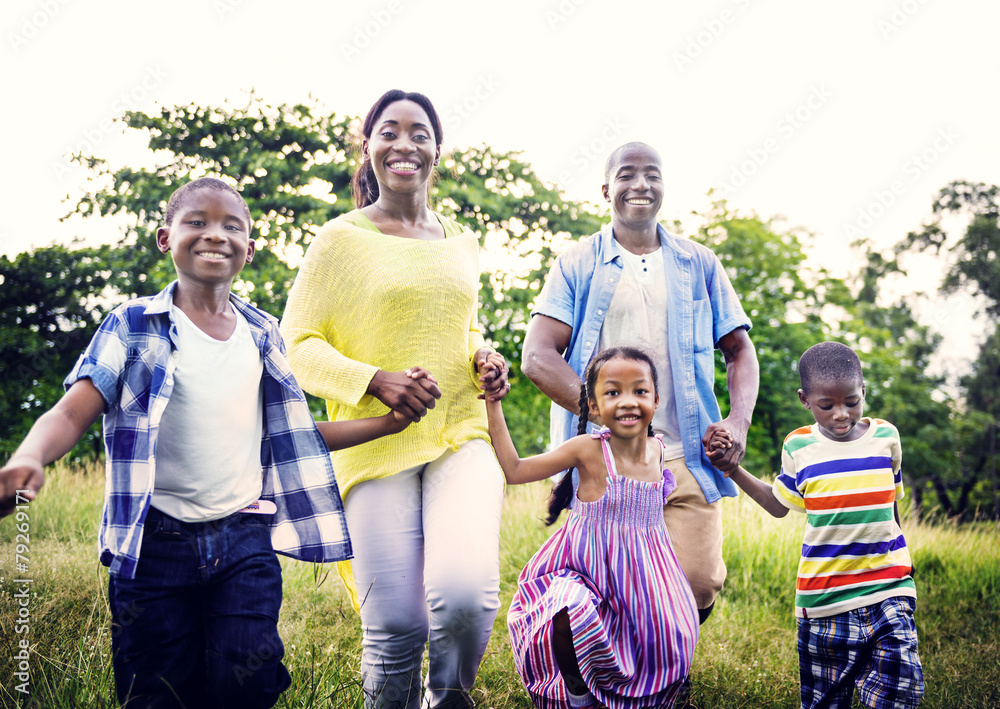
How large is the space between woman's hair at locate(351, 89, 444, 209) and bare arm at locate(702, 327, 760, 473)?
164 centimetres

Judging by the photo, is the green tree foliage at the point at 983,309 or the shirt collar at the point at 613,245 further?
the green tree foliage at the point at 983,309

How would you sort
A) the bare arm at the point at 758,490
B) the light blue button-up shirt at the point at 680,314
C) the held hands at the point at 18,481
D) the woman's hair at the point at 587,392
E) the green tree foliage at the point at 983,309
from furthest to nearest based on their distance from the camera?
the green tree foliage at the point at 983,309 → the light blue button-up shirt at the point at 680,314 → the bare arm at the point at 758,490 → the woman's hair at the point at 587,392 → the held hands at the point at 18,481

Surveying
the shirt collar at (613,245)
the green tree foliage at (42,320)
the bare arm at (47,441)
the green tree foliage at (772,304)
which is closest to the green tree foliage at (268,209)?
the green tree foliage at (42,320)

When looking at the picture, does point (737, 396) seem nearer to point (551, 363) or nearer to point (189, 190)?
point (551, 363)

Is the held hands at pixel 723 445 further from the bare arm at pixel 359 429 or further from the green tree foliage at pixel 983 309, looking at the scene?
the green tree foliage at pixel 983 309

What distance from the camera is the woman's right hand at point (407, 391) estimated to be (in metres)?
2.48

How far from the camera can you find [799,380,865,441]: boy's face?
9.78ft

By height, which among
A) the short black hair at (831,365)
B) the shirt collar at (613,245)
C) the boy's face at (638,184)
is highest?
the boy's face at (638,184)

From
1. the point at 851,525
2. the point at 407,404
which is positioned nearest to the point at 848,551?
the point at 851,525

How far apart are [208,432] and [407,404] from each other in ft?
2.10

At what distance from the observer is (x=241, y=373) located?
2.44 m

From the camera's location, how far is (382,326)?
2740 mm

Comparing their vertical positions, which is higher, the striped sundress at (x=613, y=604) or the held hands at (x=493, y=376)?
the held hands at (x=493, y=376)

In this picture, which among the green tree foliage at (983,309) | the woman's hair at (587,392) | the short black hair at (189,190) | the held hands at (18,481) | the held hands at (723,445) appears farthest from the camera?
the green tree foliage at (983,309)
